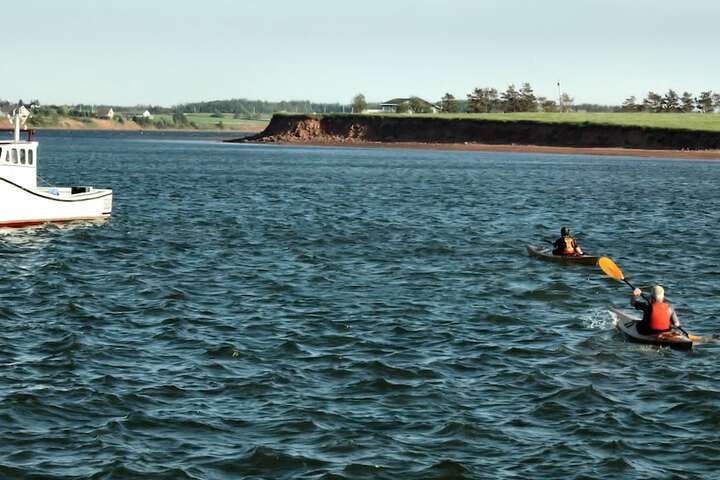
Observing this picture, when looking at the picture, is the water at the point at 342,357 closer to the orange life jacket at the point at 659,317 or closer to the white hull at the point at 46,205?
the orange life jacket at the point at 659,317

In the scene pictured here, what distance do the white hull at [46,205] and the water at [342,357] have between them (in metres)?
1.01

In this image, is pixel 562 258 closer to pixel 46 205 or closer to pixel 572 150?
pixel 46 205

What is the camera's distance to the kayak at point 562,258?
40.8 metres

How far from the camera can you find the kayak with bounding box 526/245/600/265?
134 feet

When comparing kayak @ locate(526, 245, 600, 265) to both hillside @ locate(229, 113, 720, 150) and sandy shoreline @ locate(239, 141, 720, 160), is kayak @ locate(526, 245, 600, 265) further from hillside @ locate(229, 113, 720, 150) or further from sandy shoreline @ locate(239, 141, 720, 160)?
hillside @ locate(229, 113, 720, 150)

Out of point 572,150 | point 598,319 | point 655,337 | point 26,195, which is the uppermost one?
point 572,150

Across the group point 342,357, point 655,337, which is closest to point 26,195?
point 342,357

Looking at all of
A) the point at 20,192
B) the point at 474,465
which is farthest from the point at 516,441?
the point at 20,192

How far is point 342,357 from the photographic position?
82.2ft

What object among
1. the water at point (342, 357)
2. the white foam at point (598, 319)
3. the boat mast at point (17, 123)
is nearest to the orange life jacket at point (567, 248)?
the water at point (342, 357)

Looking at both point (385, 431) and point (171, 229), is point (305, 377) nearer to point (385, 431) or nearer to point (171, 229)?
point (385, 431)

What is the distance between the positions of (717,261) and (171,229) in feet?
84.9

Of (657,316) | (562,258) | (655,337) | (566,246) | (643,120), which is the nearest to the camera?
(657,316)

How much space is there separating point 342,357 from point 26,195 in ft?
93.1
